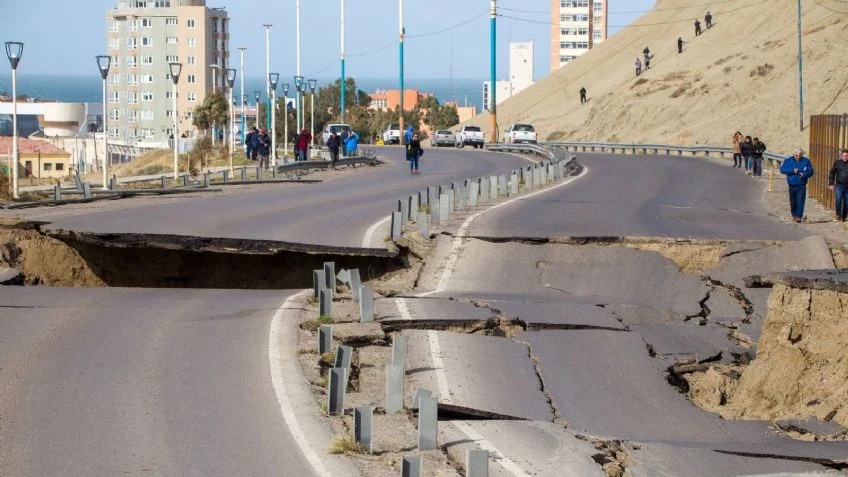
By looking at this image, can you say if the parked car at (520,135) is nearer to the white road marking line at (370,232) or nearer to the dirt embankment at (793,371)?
the white road marking line at (370,232)

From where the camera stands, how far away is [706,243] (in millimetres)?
21250

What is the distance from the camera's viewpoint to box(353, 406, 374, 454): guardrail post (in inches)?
364

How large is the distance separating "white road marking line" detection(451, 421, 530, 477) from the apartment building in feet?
410

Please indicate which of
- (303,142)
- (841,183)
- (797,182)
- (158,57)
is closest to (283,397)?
(797,182)

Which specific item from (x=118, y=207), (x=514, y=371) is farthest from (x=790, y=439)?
(x=118, y=207)

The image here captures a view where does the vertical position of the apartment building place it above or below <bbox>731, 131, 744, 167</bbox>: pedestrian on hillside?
above

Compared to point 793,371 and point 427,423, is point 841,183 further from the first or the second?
point 427,423

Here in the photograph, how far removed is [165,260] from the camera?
2169 centimetres

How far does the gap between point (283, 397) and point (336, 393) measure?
29.2 inches

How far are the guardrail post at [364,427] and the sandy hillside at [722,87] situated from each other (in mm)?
63079

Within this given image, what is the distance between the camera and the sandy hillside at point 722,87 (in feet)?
252

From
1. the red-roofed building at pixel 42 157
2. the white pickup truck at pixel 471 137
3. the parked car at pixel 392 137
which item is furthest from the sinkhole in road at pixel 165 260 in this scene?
the parked car at pixel 392 137

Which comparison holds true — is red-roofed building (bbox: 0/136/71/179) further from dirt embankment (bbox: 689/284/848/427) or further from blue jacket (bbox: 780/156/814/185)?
dirt embankment (bbox: 689/284/848/427)

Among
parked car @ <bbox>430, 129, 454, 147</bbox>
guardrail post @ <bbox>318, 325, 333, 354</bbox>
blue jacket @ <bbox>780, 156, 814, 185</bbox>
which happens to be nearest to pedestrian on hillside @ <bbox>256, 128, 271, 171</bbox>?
blue jacket @ <bbox>780, 156, 814, 185</bbox>
